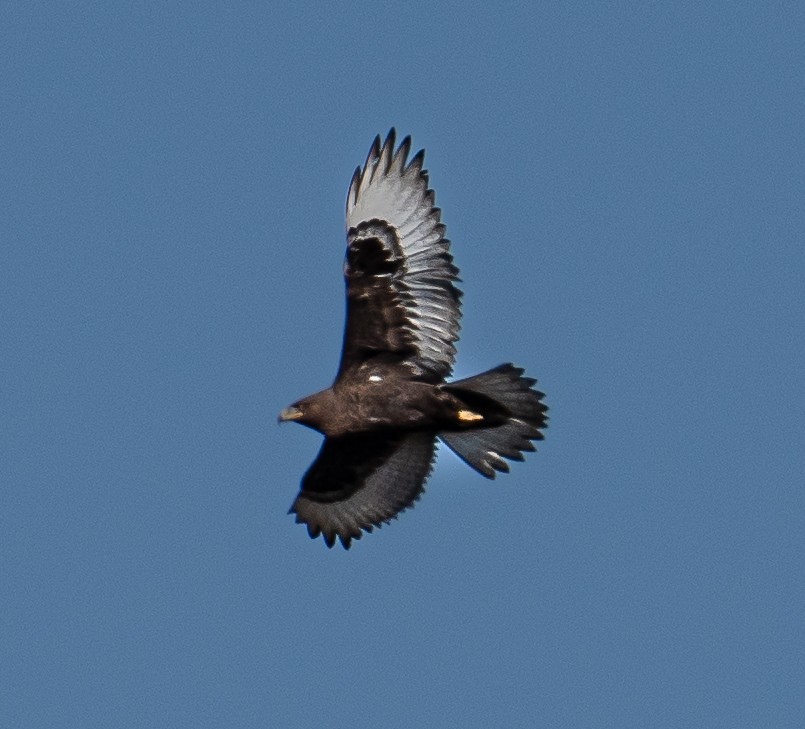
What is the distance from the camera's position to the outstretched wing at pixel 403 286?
738 inches

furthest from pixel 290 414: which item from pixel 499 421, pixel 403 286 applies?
pixel 499 421

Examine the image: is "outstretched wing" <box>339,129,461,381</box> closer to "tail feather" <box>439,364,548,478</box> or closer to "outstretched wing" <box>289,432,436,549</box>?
"tail feather" <box>439,364,548,478</box>

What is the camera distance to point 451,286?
18.7 meters

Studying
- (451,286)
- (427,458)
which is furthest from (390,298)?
(427,458)

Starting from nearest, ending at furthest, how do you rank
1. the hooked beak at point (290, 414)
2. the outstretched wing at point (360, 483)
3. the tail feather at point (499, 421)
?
the tail feather at point (499, 421)
the hooked beak at point (290, 414)
the outstretched wing at point (360, 483)

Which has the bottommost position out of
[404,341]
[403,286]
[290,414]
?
[290,414]

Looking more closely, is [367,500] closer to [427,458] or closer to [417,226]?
[427,458]

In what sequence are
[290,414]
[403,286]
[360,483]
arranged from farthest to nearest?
1. [360,483]
2. [290,414]
3. [403,286]

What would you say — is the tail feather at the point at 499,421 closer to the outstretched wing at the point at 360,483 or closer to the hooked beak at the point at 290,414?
the outstretched wing at the point at 360,483

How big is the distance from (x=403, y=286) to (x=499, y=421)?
1.34 m

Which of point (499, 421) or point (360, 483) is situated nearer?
point (499, 421)

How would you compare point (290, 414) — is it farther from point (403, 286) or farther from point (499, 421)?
point (499, 421)

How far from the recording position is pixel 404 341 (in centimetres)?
1877

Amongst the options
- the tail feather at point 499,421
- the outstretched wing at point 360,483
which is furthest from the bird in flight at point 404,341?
the outstretched wing at point 360,483
